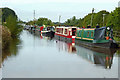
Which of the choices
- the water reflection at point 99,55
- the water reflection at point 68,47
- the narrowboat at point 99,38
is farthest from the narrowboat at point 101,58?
the water reflection at point 68,47

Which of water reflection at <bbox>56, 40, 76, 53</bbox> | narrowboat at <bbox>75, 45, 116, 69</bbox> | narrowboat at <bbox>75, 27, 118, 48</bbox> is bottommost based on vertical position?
narrowboat at <bbox>75, 45, 116, 69</bbox>

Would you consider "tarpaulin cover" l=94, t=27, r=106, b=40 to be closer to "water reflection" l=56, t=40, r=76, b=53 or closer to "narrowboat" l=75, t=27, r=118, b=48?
"narrowboat" l=75, t=27, r=118, b=48

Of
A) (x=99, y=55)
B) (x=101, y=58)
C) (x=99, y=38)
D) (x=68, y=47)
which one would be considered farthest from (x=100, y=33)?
(x=101, y=58)

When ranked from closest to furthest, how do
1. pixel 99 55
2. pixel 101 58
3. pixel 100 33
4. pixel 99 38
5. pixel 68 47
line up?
pixel 101 58 < pixel 99 55 < pixel 99 38 < pixel 100 33 < pixel 68 47

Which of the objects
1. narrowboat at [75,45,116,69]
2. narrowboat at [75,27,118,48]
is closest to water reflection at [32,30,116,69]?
narrowboat at [75,45,116,69]

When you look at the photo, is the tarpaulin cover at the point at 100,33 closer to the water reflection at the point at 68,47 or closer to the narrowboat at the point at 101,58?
the narrowboat at the point at 101,58

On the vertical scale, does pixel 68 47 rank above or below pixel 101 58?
above

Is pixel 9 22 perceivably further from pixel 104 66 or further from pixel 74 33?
pixel 104 66

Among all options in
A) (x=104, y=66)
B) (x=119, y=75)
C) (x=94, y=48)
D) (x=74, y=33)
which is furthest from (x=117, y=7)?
(x=119, y=75)

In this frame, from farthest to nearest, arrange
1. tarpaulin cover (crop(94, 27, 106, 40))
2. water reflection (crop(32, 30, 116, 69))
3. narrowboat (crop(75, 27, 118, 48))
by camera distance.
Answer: tarpaulin cover (crop(94, 27, 106, 40)), narrowboat (crop(75, 27, 118, 48)), water reflection (crop(32, 30, 116, 69))

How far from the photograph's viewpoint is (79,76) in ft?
35.3

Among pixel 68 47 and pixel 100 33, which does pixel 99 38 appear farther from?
pixel 68 47

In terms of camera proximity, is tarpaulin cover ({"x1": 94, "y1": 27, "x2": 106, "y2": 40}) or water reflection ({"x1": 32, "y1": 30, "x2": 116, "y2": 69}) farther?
tarpaulin cover ({"x1": 94, "y1": 27, "x2": 106, "y2": 40})

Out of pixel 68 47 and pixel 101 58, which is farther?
pixel 68 47
